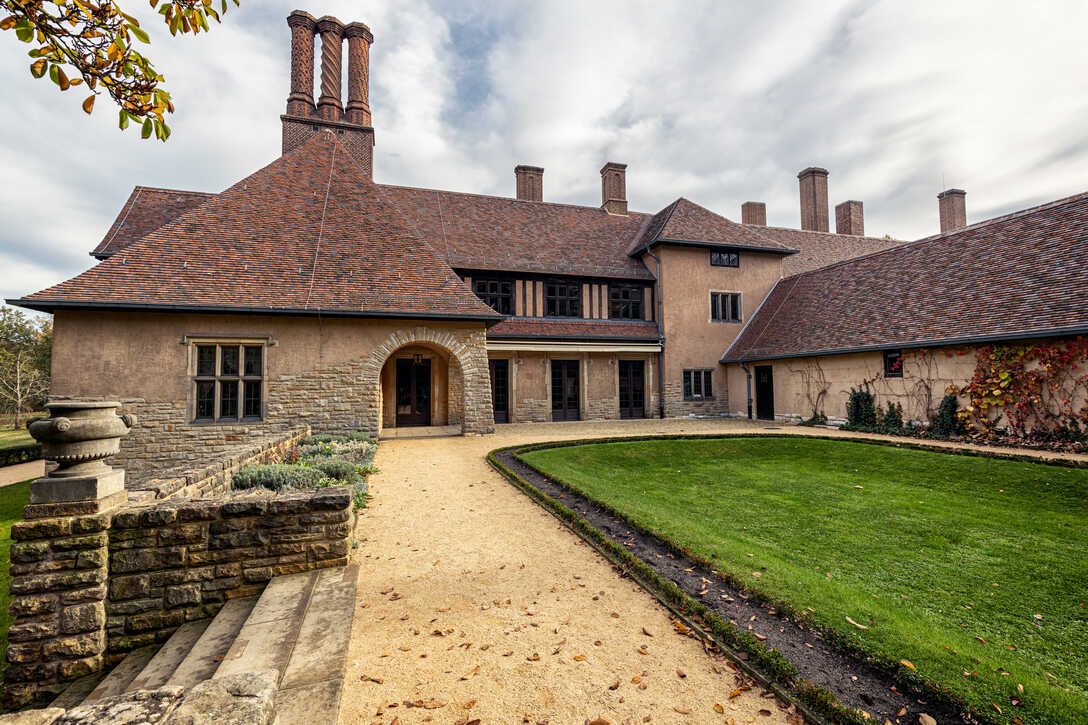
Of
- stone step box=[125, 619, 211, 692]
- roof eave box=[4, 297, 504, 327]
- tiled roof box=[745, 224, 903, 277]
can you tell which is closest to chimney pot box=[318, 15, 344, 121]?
roof eave box=[4, 297, 504, 327]

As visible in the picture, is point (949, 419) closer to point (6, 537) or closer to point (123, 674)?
point (123, 674)

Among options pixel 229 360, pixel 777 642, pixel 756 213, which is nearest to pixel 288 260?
pixel 229 360

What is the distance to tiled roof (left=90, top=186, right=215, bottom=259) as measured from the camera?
14.8 m

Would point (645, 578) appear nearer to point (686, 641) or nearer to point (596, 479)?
point (686, 641)

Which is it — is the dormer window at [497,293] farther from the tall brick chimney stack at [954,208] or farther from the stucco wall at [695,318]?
the tall brick chimney stack at [954,208]

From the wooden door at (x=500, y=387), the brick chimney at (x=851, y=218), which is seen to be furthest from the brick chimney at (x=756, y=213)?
the wooden door at (x=500, y=387)

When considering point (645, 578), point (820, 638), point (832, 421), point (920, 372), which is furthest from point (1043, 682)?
point (832, 421)

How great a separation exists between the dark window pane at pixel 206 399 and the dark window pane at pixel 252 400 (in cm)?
71

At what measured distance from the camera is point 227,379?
37.5ft

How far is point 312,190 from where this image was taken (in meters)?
14.1

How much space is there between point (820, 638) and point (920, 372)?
41.7 feet

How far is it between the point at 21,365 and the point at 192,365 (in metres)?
31.5

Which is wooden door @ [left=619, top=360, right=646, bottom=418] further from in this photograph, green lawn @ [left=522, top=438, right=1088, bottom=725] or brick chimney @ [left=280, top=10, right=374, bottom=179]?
brick chimney @ [left=280, top=10, right=374, bottom=179]

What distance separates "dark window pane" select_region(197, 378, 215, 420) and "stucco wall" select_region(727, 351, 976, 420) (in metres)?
17.4
